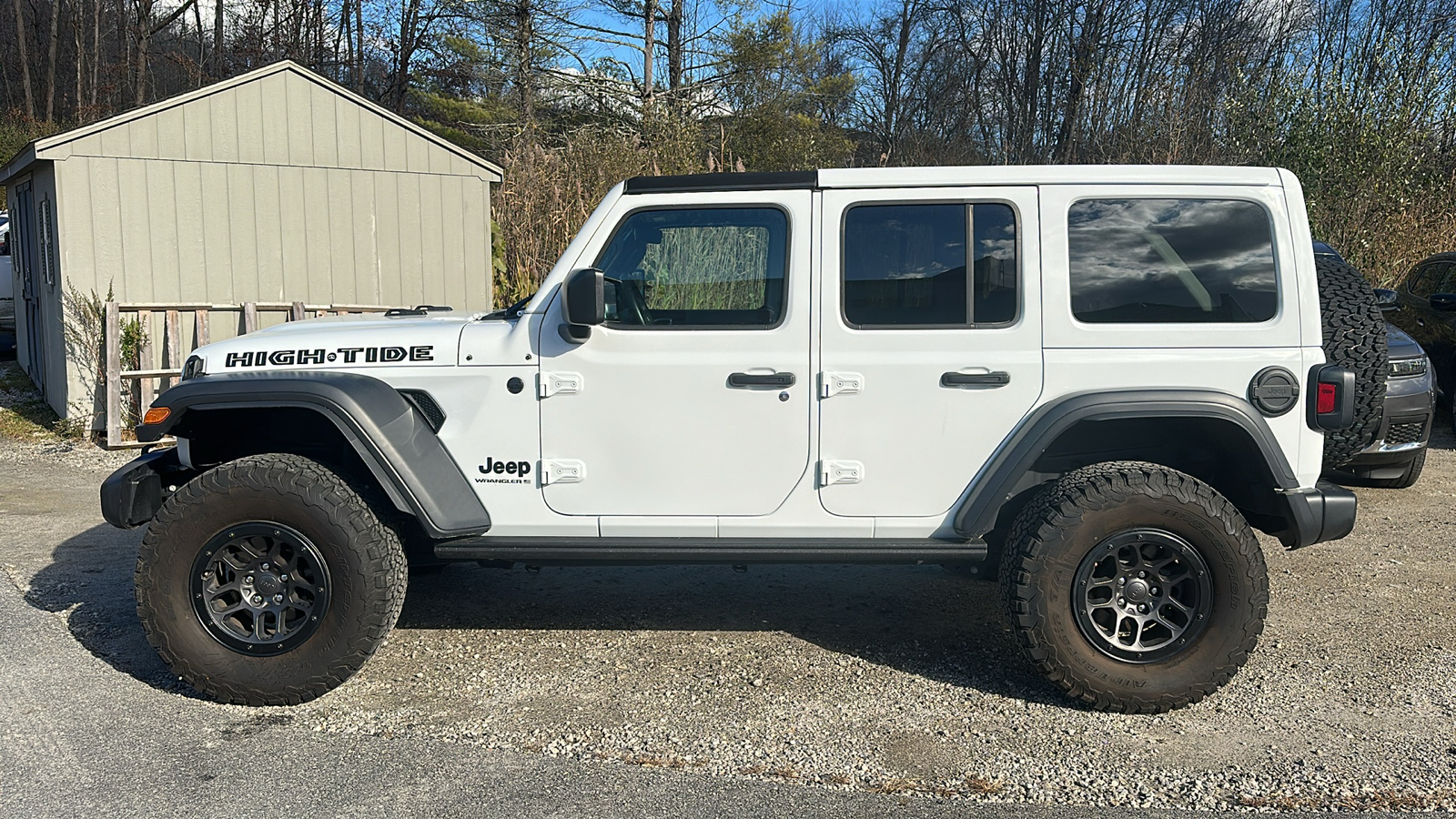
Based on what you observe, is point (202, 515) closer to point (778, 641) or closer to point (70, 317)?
point (778, 641)

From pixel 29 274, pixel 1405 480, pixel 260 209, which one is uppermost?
pixel 260 209

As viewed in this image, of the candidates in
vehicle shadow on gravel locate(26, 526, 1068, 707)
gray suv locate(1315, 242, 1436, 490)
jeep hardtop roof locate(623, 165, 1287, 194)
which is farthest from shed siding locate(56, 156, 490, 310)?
gray suv locate(1315, 242, 1436, 490)

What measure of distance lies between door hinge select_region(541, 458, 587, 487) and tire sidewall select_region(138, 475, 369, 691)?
75 cm

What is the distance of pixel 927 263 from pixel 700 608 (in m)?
2.20

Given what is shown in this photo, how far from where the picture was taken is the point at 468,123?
2670 cm

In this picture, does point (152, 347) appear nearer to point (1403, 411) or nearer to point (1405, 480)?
point (1403, 411)

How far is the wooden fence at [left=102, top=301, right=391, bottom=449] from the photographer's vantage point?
9.94 metres

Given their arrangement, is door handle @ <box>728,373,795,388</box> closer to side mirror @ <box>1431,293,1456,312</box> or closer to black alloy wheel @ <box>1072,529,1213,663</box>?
black alloy wheel @ <box>1072,529,1213,663</box>

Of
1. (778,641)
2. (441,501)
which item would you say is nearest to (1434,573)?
(778,641)

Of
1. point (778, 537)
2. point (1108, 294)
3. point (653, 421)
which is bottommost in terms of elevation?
point (778, 537)

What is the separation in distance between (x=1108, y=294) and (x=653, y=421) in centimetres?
179

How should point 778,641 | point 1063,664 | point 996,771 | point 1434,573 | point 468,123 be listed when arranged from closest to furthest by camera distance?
point 996,771
point 1063,664
point 778,641
point 1434,573
point 468,123

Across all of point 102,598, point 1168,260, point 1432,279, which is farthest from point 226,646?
point 1432,279

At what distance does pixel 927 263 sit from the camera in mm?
4234
